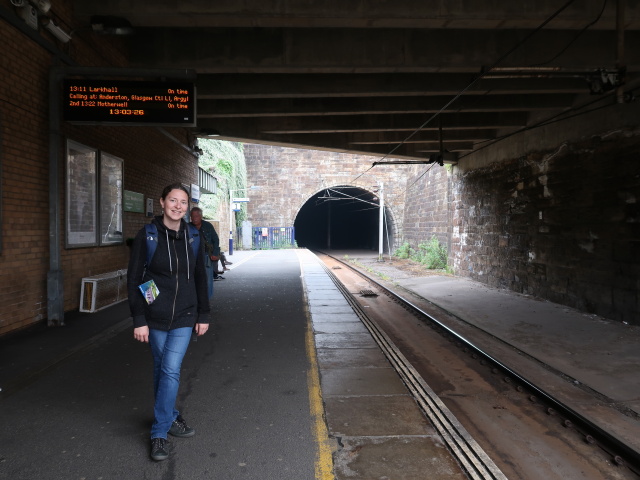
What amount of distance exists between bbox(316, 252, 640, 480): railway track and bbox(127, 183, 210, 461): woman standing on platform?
2041mm

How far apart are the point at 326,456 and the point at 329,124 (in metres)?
9.98

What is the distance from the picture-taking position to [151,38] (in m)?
7.86

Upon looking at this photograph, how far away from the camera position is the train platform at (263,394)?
9.68ft

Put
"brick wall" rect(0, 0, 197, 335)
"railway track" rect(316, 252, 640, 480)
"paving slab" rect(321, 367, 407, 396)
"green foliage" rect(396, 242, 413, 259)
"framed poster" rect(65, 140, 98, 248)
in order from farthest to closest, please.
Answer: "green foliage" rect(396, 242, 413, 259) → "framed poster" rect(65, 140, 98, 248) → "brick wall" rect(0, 0, 197, 335) → "paving slab" rect(321, 367, 407, 396) → "railway track" rect(316, 252, 640, 480)

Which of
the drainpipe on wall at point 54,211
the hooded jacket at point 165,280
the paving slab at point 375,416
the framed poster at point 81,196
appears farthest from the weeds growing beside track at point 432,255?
the hooded jacket at point 165,280

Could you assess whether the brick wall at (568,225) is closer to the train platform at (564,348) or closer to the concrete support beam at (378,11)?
the train platform at (564,348)

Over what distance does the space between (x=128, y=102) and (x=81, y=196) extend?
1913 millimetres

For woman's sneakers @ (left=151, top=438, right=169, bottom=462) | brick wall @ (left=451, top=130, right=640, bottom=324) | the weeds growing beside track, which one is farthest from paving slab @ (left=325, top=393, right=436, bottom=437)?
the weeds growing beside track

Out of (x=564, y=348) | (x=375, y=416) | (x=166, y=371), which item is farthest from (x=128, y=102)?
(x=564, y=348)

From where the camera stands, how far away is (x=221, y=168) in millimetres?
23703

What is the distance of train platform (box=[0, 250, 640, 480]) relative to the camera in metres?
2.95

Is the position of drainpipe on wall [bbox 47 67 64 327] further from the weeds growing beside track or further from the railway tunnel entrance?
the railway tunnel entrance

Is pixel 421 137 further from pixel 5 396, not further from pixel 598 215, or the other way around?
pixel 5 396

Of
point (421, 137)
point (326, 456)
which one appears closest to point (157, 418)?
point (326, 456)
